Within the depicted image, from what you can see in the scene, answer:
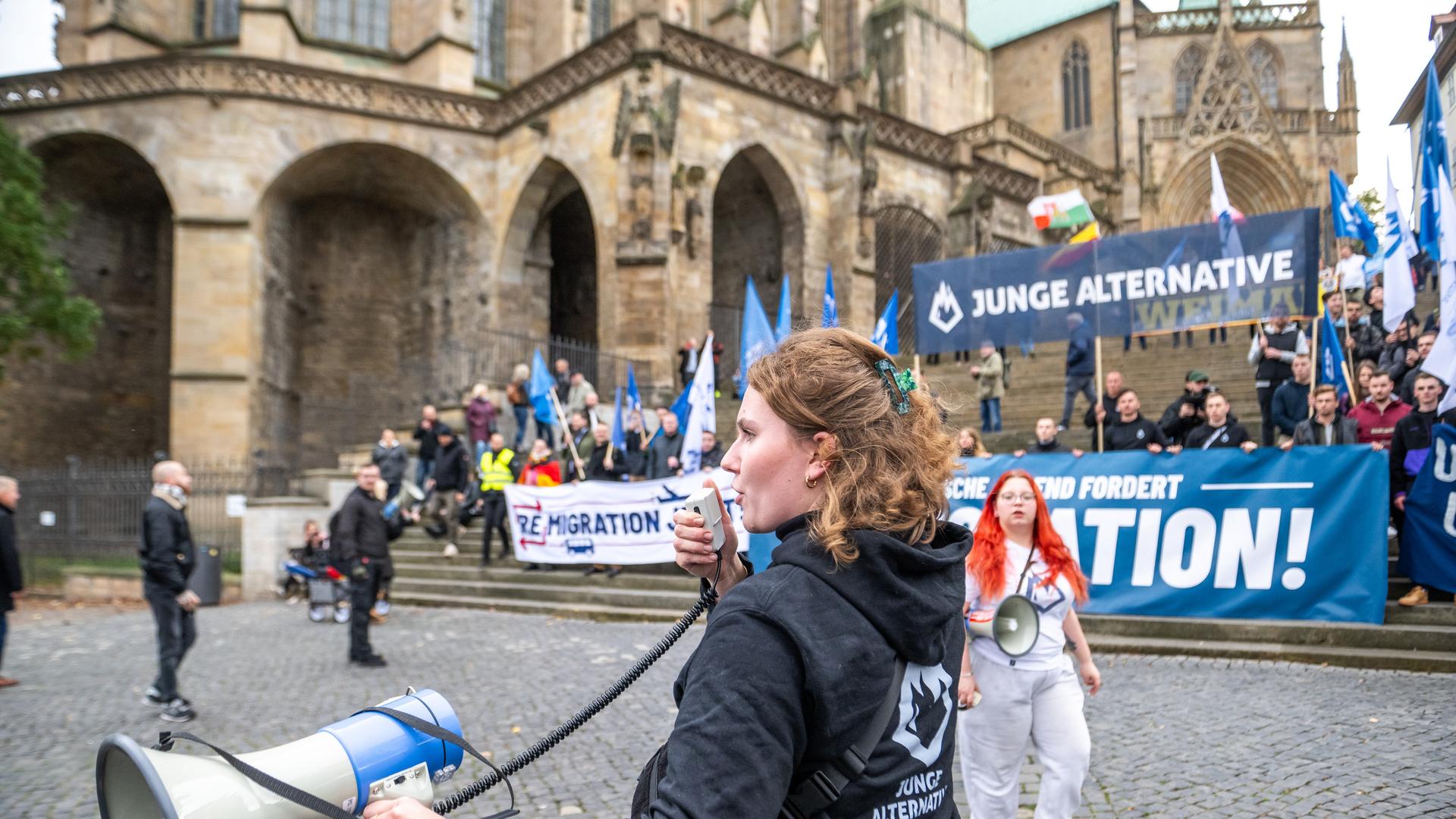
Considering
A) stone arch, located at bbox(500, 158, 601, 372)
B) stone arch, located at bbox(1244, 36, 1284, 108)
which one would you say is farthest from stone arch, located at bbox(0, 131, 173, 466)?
stone arch, located at bbox(1244, 36, 1284, 108)

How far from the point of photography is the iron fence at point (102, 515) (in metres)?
15.6

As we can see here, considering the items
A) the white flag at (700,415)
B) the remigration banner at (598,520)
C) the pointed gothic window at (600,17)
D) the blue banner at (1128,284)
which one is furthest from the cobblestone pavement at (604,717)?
the pointed gothic window at (600,17)

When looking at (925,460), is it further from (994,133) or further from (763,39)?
(994,133)

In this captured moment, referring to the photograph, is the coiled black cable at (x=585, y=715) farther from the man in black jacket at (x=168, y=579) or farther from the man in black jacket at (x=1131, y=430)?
the man in black jacket at (x=1131, y=430)

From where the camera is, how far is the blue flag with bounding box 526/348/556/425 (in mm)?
13688

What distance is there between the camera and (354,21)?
2452 cm

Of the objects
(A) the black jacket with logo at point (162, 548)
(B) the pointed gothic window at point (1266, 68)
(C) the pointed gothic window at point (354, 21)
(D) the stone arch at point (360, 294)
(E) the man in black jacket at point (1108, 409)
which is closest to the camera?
(A) the black jacket with logo at point (162, 548)

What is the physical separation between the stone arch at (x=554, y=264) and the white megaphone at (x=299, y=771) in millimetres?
17428

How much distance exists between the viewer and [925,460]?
1382mm

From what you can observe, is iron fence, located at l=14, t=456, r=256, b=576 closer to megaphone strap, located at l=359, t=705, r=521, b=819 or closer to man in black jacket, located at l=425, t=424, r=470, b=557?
man in black jacket, located at l=425, t=424, r=470, b=557

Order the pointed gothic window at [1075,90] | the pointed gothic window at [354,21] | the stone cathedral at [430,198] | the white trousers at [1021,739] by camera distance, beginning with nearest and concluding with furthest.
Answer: the white trousers at [1021,739]
the stone cathedral at [430,198]
the pointed gothic window at [354,21]
the pointed gothic window at [1075,90]

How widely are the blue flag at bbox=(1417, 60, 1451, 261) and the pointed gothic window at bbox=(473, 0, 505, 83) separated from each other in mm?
23140

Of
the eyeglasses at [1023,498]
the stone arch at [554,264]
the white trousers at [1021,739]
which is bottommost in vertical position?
the white trousers at [1021,739]

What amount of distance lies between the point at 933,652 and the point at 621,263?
59.0ft
